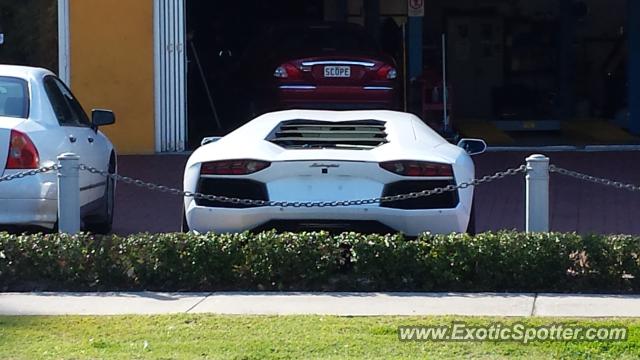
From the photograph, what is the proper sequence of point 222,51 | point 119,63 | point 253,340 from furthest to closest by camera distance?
point 222,51
point 119,63
point 253,340

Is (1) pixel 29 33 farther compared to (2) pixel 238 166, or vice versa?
(1) pixel 29 33

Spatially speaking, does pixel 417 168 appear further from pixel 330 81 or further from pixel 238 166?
pixel 330 81

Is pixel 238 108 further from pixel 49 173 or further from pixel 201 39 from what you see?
pixel 49 173

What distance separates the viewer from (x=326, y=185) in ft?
25.8

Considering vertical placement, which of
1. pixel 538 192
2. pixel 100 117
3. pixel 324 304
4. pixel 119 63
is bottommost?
pixel 324 304

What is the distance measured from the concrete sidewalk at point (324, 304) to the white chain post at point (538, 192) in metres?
0.76

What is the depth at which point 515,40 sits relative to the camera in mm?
24344

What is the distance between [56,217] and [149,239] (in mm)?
1140

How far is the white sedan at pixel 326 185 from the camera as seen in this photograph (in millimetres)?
7809

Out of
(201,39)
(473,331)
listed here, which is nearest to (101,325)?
(473,331)

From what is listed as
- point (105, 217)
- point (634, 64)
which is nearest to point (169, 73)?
point (105, 217)

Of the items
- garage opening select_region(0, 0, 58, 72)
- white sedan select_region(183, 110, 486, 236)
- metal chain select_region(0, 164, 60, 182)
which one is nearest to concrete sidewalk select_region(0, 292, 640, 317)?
white sedan select_region(183, 110, 486, 236)

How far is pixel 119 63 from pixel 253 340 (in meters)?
10.4

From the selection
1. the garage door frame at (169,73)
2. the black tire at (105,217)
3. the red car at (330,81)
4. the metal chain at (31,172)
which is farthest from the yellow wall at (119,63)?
the metal chain at (31,172)
